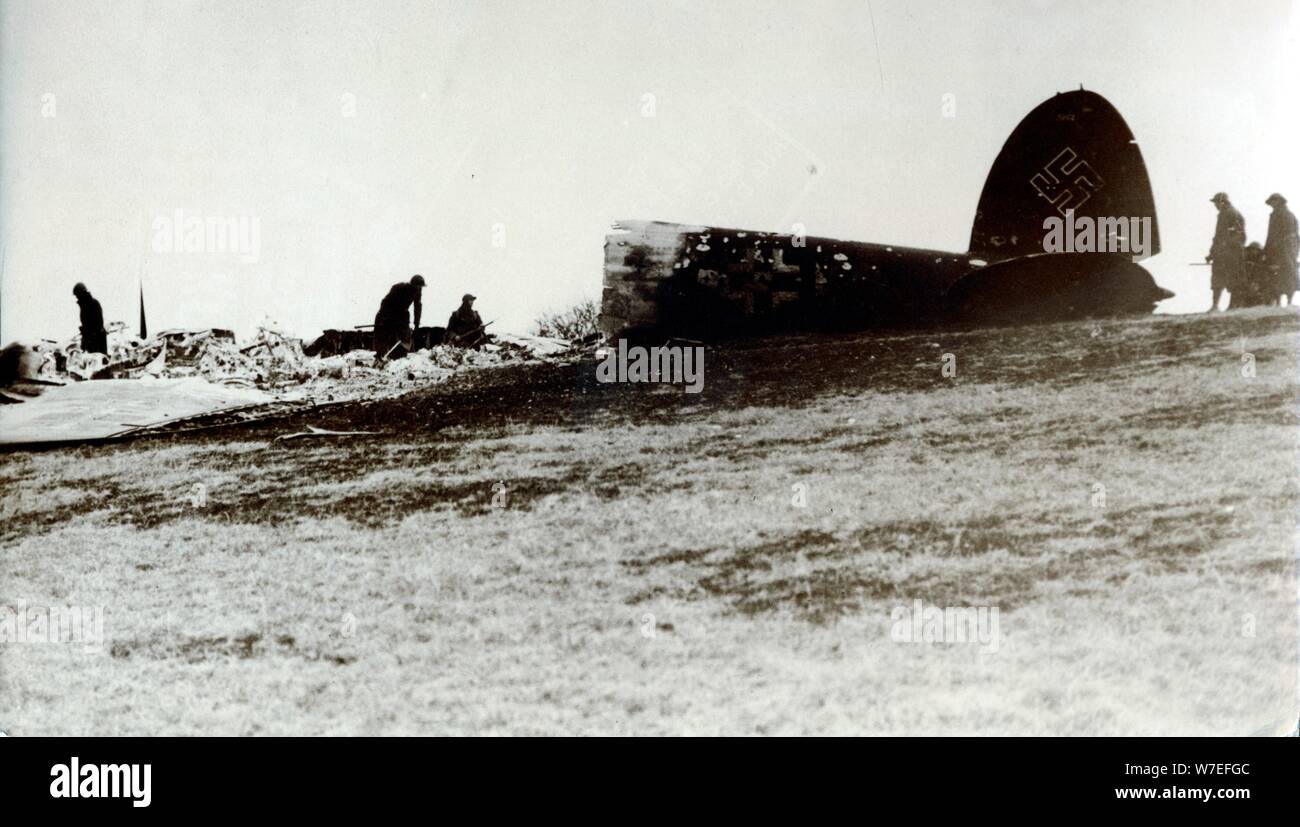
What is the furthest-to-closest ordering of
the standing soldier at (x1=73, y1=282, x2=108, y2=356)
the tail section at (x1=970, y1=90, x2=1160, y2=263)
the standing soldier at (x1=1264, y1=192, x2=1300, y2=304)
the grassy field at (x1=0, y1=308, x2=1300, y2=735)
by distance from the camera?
the standing soldier at (x1=73, y1=282, x2=108, y2=356)
the tail section at (x1=970, y1=90, x2=1160, y2=263)
the standing soldier at (x1=1264, y1=192, x2=1300, y2=304)
the grassy field at (x1=0, y1=308, x2=1300, y2=735)

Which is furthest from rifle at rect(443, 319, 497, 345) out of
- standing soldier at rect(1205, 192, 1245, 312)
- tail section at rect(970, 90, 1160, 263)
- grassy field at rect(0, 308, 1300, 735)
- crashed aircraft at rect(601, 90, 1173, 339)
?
standing soldier at rect(1205, 192, 1245, 312)

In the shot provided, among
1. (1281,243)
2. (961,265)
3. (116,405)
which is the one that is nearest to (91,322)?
(116,405)

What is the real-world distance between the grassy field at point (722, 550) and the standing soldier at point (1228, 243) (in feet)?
0.52

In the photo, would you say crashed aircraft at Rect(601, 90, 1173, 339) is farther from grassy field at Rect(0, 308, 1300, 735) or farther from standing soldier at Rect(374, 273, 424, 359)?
standing soldier at Rect(374, 273, 424, 359)

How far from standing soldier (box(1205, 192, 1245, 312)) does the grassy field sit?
0.16 m

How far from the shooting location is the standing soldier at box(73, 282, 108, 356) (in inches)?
110

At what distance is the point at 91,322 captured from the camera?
9.25ft

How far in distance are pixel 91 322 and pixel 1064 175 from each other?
119 inches

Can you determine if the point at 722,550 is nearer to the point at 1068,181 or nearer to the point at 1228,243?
the point at 1068,181

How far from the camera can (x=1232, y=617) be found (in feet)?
7.47
